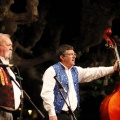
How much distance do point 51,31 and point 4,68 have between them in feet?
15.7

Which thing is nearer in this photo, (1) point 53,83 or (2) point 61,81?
(1) point 53,83

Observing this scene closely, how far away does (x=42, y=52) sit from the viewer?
28.3 feet

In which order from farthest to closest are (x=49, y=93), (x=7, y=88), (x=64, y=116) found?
(x=64, y=116) < (x=49, y=93) < (x=7, y=88)

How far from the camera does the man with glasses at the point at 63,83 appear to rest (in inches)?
187

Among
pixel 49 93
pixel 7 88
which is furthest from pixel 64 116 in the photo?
pixel 7 88

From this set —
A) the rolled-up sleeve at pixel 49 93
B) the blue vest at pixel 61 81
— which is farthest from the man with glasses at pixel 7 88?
the blue vest at pixel 61 81

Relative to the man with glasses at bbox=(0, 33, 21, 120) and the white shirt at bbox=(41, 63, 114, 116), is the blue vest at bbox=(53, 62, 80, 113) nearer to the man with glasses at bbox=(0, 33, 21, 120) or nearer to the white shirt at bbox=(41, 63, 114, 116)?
the white shirt at bbox=(41, 63, 114, 116)

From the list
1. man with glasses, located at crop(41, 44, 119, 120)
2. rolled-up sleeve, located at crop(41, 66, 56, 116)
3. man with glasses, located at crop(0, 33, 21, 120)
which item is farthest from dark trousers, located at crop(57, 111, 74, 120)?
man with glasses, located at crop(0, 33, 21, 120)

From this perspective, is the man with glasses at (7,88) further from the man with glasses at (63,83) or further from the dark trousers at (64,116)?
the dark trousers at (64,116)

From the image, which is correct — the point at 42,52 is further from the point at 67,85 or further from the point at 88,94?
the point at 67,85

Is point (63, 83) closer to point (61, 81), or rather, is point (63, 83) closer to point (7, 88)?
point (61, 81)

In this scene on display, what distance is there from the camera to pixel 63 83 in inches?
194

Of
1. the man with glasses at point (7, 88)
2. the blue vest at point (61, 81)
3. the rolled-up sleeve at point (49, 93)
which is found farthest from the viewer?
the blue vest at point (61, 81)

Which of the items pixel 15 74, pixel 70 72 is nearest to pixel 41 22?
pixel 70 72
